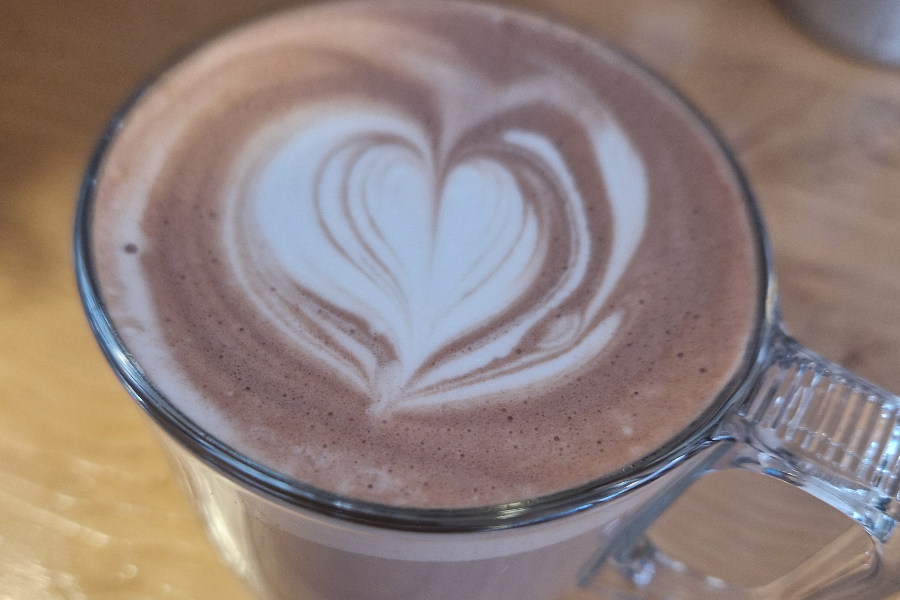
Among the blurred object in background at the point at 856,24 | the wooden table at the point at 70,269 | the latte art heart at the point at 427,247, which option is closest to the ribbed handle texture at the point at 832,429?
the latte art heart at the point at 427,247

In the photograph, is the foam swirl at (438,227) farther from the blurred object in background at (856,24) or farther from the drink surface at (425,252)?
the blurred object in background at (856,24)

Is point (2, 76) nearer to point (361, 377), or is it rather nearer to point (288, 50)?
point (288, 50)

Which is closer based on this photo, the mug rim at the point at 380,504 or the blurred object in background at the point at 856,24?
the mug rim at the point at 380,504

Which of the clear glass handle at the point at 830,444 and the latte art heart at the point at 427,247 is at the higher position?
the latte art heart at the point at 427,247

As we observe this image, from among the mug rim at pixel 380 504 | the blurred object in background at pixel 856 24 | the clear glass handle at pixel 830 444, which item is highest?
the blurred object in background at pixel 856 24

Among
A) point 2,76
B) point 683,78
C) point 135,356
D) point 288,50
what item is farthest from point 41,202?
point 683,78

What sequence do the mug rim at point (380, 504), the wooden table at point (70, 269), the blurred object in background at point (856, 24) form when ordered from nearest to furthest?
1. the mug rim at point (380, 504)
2. the wooden table at point (70, 269)
3. the blurred object in background at point (856, 24)

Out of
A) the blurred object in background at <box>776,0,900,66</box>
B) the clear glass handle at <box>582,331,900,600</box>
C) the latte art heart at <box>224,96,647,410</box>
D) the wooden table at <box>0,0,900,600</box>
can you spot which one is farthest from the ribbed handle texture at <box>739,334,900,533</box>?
the blurred object in background at <box>776,0,900,66</box>
